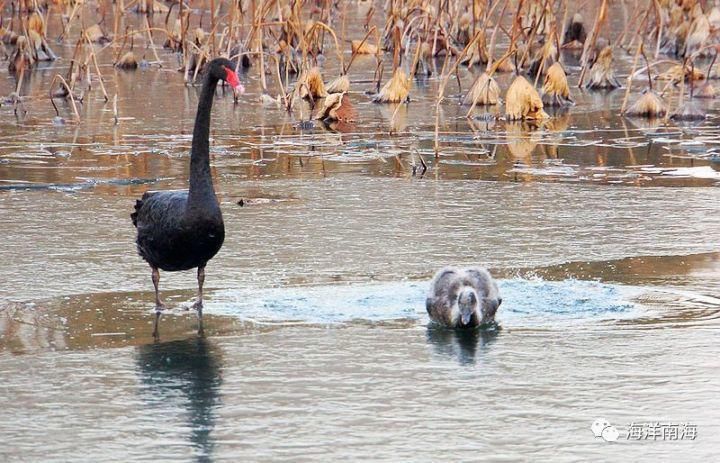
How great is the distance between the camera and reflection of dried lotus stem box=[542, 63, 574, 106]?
15555 millimetres

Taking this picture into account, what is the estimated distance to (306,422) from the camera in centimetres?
491

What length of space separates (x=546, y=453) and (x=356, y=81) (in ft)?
45.3

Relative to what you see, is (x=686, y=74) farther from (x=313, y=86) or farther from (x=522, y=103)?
(x=313, y=86)

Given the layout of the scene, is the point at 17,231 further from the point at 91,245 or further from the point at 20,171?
the point at 20,171

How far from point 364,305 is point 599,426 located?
211cm

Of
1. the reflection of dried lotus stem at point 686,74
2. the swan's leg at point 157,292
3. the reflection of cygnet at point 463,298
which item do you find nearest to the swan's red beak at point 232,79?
the swan's leg at point 157,292

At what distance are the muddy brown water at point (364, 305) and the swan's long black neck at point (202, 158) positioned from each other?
577 millimetres

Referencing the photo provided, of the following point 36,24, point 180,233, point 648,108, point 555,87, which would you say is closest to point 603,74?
point 555,87

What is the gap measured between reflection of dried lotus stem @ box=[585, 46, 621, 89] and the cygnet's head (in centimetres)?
1149

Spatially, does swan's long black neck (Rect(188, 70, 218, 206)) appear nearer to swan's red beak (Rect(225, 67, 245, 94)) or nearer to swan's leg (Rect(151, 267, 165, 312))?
swan's red beak (Rect(225, 67, 245, 94))

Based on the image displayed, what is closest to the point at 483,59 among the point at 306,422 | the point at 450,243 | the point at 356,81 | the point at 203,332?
the point at 356,81

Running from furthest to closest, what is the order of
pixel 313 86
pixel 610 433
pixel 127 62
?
pixel 127 62 → pixel 313 86 → pixel 610 433

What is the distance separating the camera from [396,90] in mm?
15773

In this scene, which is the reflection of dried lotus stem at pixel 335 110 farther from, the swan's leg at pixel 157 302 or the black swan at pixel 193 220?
the swan's leg at pixel 157 302
